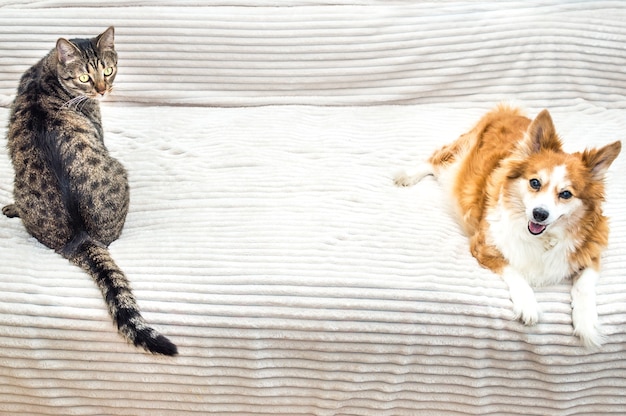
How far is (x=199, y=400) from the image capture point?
1.65 m

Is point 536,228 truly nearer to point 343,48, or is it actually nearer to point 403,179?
point 403,179

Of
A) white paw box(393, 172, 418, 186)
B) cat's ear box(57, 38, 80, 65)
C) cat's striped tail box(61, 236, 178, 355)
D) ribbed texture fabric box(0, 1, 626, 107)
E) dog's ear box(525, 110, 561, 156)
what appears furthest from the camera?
ribbed texture fabric box(0, 1, 626, 107)

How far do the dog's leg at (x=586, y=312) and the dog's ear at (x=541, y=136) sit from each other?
1.11 feet

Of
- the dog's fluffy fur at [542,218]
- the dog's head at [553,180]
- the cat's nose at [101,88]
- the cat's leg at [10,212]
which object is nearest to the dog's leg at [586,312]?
the dog's fluffy fur at [542,218]

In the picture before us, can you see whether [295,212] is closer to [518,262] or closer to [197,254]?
[197,254]

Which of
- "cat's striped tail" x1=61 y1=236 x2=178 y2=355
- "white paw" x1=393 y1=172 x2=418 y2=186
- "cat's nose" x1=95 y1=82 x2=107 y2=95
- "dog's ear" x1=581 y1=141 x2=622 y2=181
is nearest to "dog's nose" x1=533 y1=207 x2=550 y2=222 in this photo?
"dog's ear" x1=581 y1=141 x2=622 y2=181

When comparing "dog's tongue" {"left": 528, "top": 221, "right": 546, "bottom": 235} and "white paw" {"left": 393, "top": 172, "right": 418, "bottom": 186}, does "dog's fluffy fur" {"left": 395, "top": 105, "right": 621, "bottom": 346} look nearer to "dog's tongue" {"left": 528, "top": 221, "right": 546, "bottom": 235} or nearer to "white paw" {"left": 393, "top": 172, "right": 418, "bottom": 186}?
"dog's tongue" {"left": 528, "top": 221, "right": 546, "bottom": 235}

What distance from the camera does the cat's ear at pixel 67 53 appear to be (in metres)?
1.75

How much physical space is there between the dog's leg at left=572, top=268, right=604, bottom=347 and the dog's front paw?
0.10 meters

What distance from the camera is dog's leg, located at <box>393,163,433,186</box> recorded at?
2088 millimetres

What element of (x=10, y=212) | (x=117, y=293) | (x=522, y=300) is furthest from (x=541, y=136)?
(x=10, y=212)

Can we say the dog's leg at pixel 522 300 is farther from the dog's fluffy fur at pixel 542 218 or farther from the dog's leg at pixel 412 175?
the dog's leg at pixel 412 175

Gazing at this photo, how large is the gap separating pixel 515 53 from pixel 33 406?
194cm

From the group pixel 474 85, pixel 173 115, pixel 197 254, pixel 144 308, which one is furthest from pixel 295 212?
pixel 474 85
